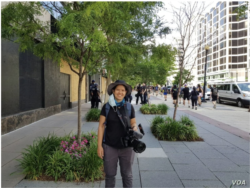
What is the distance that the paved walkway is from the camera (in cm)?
347

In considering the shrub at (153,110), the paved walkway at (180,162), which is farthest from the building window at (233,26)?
the paved walkway at (180,162)

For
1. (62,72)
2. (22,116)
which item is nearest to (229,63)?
(62,72)

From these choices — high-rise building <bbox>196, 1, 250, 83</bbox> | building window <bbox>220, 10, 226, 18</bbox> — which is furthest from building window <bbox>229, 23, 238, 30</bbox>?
building window <bbox>220, 10, 226, 18</bbox>

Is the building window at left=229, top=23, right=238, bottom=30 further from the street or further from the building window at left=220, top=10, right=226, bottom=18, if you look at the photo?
the street

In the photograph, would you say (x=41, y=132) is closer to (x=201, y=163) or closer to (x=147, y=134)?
(x=147, y=134)

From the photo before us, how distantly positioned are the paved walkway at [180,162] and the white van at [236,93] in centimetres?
1141

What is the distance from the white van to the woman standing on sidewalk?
16.1 m

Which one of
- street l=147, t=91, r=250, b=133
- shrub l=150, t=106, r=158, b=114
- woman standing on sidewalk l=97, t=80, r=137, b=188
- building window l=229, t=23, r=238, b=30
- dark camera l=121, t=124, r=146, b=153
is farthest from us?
building window l=229, t=23, r=238, b=30

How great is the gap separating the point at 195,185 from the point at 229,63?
237ft

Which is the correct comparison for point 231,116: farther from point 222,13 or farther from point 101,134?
point 222,13

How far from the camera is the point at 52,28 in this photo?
5.09 m

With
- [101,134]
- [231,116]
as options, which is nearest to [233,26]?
[231,116]

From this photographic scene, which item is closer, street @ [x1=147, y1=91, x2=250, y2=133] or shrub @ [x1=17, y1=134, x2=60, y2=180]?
shrub @ [x1=17, y1=134, x2=60, y2=180]

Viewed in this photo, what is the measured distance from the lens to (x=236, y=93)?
17.4m
